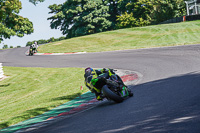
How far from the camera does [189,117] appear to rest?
5223 mm

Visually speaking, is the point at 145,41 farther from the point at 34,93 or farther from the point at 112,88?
the point at 112,88

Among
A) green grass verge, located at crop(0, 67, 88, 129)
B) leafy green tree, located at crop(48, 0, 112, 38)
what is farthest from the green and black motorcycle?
leafy green tree, located at crop(48, 0, 112, 38)

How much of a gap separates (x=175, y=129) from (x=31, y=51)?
3450cm

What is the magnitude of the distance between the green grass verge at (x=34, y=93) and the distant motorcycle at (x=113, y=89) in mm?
2886

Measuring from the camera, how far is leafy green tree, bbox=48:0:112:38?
68250mm

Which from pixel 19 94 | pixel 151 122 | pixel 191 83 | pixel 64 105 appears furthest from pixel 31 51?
pixel 151 122

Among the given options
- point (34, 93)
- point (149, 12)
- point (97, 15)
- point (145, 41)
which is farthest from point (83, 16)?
point (34, 93)

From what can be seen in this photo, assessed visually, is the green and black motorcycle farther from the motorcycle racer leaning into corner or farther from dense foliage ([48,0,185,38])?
dense foliage ([48,0,185,38])

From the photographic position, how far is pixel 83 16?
68.4m

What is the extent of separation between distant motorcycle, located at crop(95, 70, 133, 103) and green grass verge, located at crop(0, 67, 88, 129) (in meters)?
2.89

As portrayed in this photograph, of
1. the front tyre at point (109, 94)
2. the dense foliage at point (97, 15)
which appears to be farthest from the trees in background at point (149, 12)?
the front tyre at point (109, 94)

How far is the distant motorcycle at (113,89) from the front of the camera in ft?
25.8

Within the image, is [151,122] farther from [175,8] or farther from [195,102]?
[175,8]

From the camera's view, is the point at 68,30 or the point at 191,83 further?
the point at 68,30
